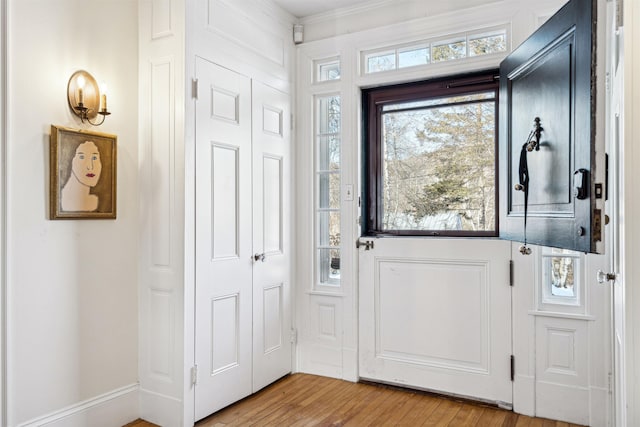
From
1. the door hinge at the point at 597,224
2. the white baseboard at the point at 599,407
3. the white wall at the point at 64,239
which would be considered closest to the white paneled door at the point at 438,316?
the white baseboard at the point at 599,407

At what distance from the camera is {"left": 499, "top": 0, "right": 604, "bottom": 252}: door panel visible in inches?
53.1

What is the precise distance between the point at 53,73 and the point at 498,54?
2559mm

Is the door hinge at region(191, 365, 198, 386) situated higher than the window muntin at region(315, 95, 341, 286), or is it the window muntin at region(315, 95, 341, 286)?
the window muntin at region(315, 95, 341, 286)

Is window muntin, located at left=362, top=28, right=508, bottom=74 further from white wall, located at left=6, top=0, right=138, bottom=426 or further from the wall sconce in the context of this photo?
the wall sconce

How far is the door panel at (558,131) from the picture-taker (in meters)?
1.35

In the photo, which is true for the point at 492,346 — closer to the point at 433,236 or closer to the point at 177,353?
the point at 433,236

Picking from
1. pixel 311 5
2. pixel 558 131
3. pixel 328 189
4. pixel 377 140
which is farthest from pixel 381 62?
pixel 558 131

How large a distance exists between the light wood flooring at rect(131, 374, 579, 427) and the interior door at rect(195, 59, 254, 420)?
0.59ft

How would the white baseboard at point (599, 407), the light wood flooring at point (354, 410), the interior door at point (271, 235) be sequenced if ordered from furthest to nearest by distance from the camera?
1. the interior door at point (271, 235)
2. the light wood flooring at point (354, 410)
3. the white baseboard at point (599, 407)

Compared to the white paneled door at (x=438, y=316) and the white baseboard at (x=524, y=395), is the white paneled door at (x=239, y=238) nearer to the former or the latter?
the white paneled door at (x=438, y=316)

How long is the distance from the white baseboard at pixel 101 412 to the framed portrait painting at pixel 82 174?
39.5 inches

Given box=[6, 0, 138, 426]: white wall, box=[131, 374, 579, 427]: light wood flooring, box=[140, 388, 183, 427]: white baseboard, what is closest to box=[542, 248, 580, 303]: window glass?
box=[131, 374, 579, 427]: light wood flooring

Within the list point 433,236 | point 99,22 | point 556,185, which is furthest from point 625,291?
point 99,22

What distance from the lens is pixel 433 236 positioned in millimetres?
3109
